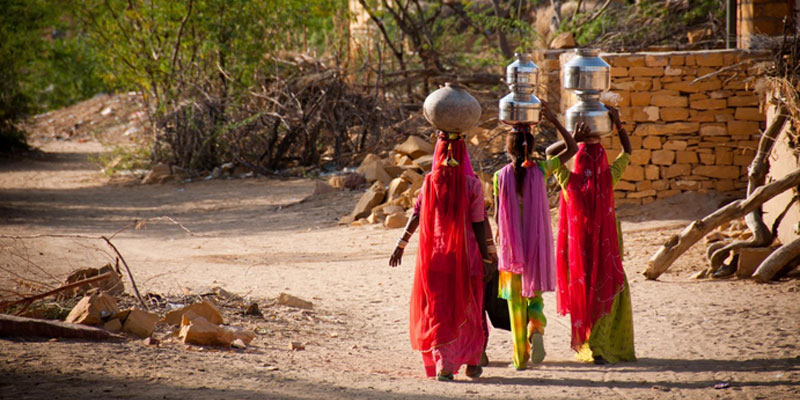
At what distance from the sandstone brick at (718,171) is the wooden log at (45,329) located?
251 inches

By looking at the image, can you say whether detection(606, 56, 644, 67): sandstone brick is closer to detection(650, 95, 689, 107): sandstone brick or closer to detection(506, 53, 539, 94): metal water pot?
detection(650, 95, 689, 107): sandstone brick

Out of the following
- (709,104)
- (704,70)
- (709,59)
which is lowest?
(709,104)

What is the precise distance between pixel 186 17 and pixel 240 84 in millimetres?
1585

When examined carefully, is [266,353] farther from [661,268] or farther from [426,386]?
[661,268]

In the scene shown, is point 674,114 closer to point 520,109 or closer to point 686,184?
point 686,184

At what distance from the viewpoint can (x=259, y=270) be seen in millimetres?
7309

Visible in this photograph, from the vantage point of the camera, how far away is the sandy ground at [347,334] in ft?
11.9

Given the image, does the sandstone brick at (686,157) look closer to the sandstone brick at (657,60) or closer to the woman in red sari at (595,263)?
the sandstone brick at (657,60)

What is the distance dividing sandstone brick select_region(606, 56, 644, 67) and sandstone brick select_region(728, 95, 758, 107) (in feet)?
3.27

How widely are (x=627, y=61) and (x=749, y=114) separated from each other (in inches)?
54.0

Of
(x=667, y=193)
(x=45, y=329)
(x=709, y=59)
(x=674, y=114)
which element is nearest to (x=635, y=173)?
(x=667, y=193)

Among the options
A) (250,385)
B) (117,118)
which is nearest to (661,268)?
(250,385)

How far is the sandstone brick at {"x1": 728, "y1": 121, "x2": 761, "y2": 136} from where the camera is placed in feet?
26.6

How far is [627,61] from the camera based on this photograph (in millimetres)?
8320
